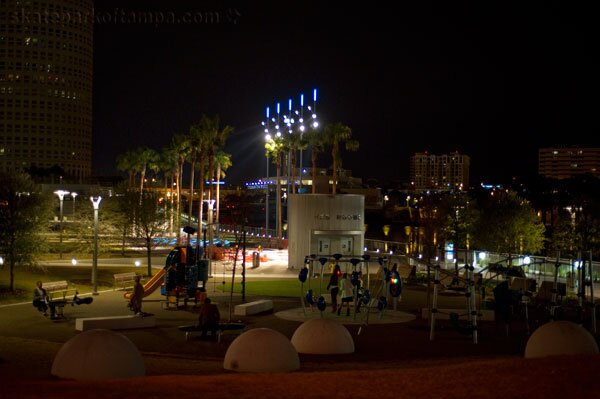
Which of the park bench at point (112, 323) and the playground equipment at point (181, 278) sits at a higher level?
the playground equipment at point (181, 278)

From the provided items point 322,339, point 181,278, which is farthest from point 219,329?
point 181,278

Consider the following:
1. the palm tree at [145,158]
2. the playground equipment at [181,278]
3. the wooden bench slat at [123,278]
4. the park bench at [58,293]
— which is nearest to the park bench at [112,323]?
the park bench at [58,293]

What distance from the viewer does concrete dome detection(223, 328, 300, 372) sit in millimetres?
16141

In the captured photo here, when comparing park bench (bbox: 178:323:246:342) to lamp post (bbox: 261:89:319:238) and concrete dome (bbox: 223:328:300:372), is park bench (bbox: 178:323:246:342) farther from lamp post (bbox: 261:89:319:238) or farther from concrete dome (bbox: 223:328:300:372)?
lamp post (bbox: 261:89:319:238)

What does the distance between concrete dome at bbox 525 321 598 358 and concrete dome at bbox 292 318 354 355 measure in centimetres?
509

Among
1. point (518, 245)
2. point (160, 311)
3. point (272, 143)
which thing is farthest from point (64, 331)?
point (272, 143)

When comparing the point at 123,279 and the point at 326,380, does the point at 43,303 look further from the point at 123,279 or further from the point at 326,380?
the point at 326,380

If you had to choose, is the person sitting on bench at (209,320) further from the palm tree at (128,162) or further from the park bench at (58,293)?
the palm tree at (128,162)

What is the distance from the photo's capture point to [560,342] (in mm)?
17625

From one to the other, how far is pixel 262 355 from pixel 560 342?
695 cm

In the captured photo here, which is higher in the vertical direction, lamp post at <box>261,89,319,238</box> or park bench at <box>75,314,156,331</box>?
lamp post at <box>261,89,319,238</box>

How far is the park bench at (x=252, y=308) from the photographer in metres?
29.7

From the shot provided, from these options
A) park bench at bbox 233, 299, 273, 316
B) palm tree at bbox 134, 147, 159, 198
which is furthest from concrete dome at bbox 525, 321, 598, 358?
palm tree at bbox 134, 147, 159, 198

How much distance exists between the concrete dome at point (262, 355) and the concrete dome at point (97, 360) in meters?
2.14
